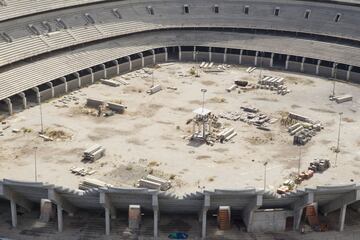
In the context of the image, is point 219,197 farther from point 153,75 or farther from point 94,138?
point 153,75

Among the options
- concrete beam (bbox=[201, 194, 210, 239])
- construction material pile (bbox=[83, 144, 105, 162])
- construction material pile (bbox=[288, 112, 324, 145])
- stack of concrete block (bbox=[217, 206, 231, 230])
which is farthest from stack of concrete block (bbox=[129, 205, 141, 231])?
construction material pile (bbox=[288, 112, 324, 145])

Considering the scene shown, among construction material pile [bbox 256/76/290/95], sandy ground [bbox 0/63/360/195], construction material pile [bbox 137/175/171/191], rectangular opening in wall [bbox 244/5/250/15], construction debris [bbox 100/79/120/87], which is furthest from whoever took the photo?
rectangular opening in wall [bbox 244/5/250/15]

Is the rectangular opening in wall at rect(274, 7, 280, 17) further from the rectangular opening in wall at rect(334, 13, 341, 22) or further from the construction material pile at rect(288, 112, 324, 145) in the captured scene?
the construction material pile at rect(288, 112, 324, 145)

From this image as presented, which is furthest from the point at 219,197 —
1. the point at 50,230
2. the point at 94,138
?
the point at 94,138

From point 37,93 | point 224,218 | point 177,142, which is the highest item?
point 37,93

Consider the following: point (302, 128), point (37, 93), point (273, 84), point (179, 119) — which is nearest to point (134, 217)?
point (179, 119)

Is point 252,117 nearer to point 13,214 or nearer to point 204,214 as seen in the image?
point 204,214

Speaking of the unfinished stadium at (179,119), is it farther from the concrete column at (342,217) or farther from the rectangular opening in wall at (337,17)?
the rectangular opening in wall at (337,17)
